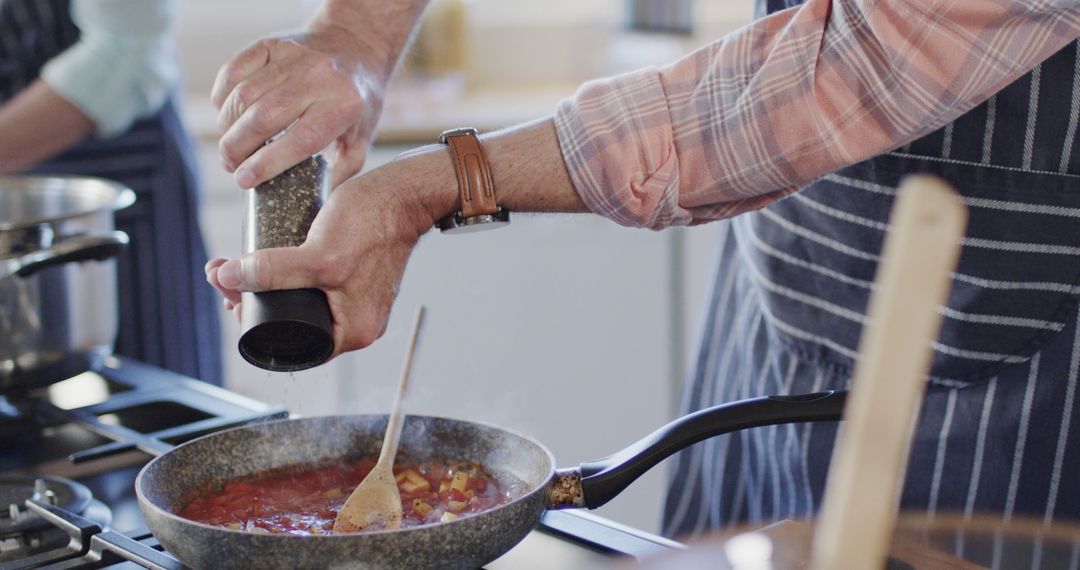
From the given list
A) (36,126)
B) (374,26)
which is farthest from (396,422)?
(36,126)

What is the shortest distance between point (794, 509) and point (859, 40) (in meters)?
0.52

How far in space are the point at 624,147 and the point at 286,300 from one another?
261 millimetres

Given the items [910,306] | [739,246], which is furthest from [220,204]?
[910,306]

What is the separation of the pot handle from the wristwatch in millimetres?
428

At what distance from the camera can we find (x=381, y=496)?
2.63ft

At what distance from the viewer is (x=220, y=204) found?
2.67 metres

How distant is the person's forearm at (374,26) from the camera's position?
1.09m

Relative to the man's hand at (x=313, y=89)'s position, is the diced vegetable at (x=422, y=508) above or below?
below

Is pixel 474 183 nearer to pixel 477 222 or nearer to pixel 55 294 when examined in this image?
pixel 477 222

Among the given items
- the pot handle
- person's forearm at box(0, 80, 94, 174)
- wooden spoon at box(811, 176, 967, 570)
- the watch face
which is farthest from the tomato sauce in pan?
person's forearm at box(0, 80, 94, 174)

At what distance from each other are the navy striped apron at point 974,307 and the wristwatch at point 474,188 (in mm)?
344

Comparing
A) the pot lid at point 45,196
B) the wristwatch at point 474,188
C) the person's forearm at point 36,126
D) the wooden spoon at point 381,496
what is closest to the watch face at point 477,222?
the wristwatch at point 474,188

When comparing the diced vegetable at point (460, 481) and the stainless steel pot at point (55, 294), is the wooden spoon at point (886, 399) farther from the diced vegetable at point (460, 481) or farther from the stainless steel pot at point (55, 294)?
the stainless steel pot at point (55, 294)

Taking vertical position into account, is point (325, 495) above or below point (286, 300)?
below
